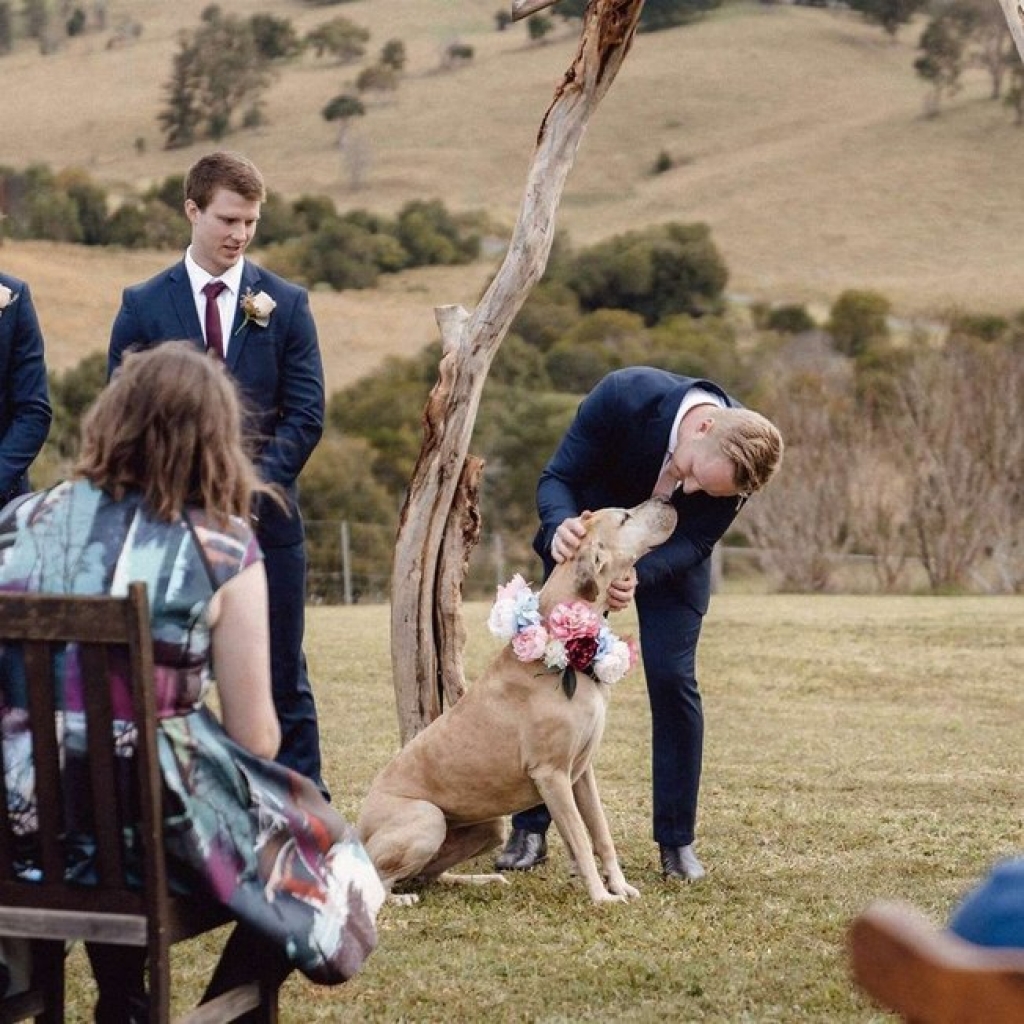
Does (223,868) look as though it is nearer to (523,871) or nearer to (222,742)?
(222,742)

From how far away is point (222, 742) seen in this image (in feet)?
11.6

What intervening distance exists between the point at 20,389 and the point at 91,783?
3.42 meters

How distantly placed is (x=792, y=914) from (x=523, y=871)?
3.55 feet

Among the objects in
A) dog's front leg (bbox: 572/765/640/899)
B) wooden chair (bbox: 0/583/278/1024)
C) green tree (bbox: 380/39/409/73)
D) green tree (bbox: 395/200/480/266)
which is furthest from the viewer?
green tree (bbox: 380/39/409/73)

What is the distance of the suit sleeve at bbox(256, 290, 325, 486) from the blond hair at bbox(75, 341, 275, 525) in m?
2.65

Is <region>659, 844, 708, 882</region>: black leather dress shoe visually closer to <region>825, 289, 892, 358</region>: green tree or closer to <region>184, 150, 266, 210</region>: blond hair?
<region>184, 150, 266, 210</region>: blond hair

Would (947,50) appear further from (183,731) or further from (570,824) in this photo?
(183,731)

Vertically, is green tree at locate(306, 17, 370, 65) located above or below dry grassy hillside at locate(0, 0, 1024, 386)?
above

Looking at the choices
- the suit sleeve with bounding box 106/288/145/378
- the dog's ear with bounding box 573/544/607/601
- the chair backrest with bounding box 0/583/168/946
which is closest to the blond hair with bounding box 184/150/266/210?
the suit sleeve with bounding box 106/288/145/378

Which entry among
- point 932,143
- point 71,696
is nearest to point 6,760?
point 71,696

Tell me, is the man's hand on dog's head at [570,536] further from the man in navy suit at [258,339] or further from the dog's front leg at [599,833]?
the man in navy suit at [258,339]

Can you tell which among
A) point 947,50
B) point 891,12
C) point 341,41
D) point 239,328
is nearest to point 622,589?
point 239,328

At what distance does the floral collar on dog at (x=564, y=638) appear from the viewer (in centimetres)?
564

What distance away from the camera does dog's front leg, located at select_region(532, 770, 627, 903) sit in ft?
18.8
